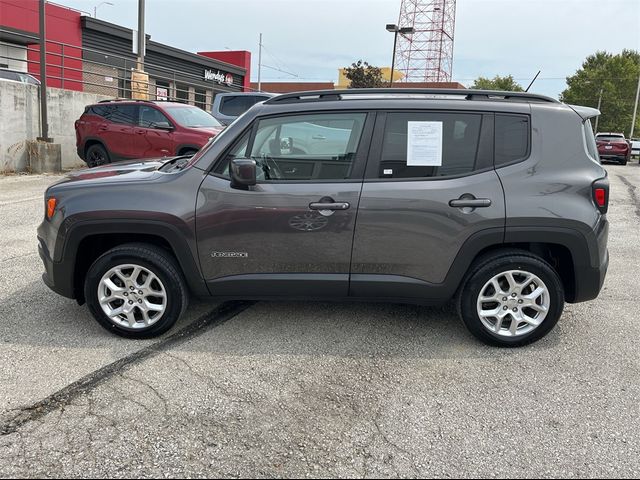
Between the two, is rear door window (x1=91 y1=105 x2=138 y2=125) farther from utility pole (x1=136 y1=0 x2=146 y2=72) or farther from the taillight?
the taillight

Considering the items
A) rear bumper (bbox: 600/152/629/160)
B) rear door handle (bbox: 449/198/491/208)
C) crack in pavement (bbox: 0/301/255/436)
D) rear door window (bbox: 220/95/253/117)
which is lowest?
crack in pavement (bbox: 0/301/255/436)

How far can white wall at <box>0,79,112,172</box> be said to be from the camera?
12.4 m

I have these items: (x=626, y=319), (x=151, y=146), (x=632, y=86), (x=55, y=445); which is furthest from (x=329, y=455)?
(x=632, y=86)

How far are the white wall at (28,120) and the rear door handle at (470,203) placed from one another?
40.3 ft

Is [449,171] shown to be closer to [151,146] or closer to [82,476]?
[82,476]

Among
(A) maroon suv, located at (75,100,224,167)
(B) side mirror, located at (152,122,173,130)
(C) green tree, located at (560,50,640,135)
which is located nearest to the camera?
(A) maroon suv, located at (75,100,224,167)

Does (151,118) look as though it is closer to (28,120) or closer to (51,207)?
(28,120)

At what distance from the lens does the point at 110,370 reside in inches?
133

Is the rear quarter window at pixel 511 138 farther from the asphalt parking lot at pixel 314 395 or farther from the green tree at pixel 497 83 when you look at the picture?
the green tree at pixel 497 83

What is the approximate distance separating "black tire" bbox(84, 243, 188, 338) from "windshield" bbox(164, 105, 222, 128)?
23.8 feet

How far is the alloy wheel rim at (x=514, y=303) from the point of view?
3.65 metres

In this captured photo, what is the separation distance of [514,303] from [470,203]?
0.80 meters

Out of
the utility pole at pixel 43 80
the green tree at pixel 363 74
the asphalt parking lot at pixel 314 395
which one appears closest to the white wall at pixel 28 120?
the utility pole at pixel 43 80

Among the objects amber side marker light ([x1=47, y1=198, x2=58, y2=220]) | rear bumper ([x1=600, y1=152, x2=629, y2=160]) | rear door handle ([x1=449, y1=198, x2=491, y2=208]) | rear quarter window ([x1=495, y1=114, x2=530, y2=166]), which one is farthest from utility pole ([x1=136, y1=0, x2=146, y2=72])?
rear bumper ([x1=600, y1=152, x2=629, y2=160])
